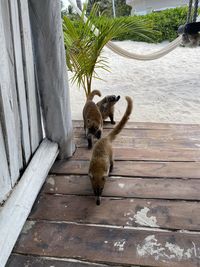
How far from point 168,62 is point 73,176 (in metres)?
6.74

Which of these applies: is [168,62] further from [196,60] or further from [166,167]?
[166,167]

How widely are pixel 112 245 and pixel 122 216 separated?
0.20 meters

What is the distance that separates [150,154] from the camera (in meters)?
2.06

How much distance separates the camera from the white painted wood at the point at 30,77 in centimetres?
153

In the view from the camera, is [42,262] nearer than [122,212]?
Yes

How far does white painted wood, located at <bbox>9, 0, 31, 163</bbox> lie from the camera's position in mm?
1429

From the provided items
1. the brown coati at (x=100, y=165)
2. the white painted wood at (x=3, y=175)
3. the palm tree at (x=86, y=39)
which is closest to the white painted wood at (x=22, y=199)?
the white painted wood at (x=3, y=175)

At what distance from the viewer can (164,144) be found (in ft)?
7.65

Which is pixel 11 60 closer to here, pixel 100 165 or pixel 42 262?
pixel 100 165

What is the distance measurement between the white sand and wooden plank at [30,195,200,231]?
2.37 m

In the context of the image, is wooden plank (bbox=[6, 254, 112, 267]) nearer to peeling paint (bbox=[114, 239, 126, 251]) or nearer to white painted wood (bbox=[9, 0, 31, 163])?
peeling paint (bbox=[114, 239, 126, 251])

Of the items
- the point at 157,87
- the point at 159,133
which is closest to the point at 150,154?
the point at 159,133

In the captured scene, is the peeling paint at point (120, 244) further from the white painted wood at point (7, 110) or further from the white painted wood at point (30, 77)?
the white painted wood at point (30, 77)

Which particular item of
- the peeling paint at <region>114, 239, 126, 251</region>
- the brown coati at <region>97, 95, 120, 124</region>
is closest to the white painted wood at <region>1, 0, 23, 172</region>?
the peeling paint at <region>114, 239, 126, 251</region>
